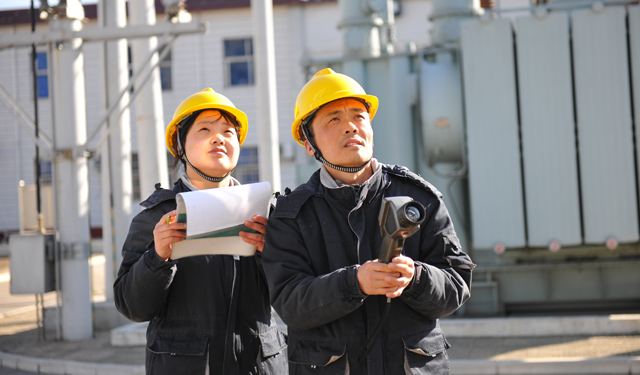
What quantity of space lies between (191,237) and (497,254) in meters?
6.30

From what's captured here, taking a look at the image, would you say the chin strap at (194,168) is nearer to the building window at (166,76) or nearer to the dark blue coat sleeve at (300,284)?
the dark blue coat sleeve at (300,284)

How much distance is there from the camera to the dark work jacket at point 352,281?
2340 mm

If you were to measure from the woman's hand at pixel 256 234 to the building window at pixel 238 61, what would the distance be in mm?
20035

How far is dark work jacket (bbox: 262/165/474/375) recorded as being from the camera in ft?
7.68

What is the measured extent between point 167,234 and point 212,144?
2.03 ft

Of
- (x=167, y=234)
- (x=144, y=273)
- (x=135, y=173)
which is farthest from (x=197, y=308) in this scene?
(x=135, y=173)

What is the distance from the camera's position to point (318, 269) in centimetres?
253

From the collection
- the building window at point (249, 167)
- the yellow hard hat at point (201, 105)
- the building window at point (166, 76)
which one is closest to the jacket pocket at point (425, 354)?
the yellow hard hat at point (201, 105)

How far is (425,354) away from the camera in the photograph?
2410 millimetres

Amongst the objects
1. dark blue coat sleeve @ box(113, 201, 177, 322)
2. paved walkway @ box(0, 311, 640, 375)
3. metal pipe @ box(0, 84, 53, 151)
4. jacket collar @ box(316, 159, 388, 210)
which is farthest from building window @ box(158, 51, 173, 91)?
jacket collar @ box(316, 159, 388, 210)

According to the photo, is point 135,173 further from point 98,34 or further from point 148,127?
point 98,34

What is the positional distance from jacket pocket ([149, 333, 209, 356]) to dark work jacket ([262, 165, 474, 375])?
0.54 meters

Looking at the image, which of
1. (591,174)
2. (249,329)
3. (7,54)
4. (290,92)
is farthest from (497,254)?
(7,54)

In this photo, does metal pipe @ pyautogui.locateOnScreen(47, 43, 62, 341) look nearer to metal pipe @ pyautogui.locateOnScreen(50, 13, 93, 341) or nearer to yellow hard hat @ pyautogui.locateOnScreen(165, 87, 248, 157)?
metal pipe @ pyautogui.locateOnScreen(50, 13, 93, 341)
